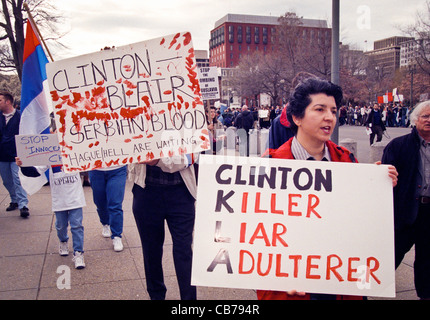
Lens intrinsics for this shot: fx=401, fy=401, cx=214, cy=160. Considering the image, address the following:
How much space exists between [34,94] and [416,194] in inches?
149

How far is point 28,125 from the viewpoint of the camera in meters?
4.17

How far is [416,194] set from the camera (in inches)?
133

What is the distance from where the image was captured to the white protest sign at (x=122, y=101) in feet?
9.40

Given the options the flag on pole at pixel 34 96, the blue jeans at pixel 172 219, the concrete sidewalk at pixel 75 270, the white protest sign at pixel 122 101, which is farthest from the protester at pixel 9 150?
the white protest sign at pixel 122 101

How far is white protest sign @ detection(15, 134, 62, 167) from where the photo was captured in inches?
156

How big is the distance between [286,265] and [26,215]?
216 inches

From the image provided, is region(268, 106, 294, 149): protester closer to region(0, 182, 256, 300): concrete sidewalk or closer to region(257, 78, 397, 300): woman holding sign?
region(257, 78, 397, 300): woman holding sign

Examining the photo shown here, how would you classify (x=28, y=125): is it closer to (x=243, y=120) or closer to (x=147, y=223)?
(x=147, y=223)

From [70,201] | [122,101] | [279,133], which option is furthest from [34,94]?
[279,133]

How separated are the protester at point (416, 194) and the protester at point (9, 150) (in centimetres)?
549

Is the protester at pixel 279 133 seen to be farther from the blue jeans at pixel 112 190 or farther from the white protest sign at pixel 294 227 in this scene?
the blue jeans at pixel 112 190

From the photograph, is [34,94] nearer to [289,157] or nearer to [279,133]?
[279,133]

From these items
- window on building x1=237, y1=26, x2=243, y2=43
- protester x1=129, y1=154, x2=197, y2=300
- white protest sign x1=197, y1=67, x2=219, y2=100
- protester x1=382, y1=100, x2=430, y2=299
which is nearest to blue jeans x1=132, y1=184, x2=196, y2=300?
protester x1=129, y1=154, x2=197, y2=300

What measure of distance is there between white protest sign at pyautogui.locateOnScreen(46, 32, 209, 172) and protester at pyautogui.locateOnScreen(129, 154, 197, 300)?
0.30 m
